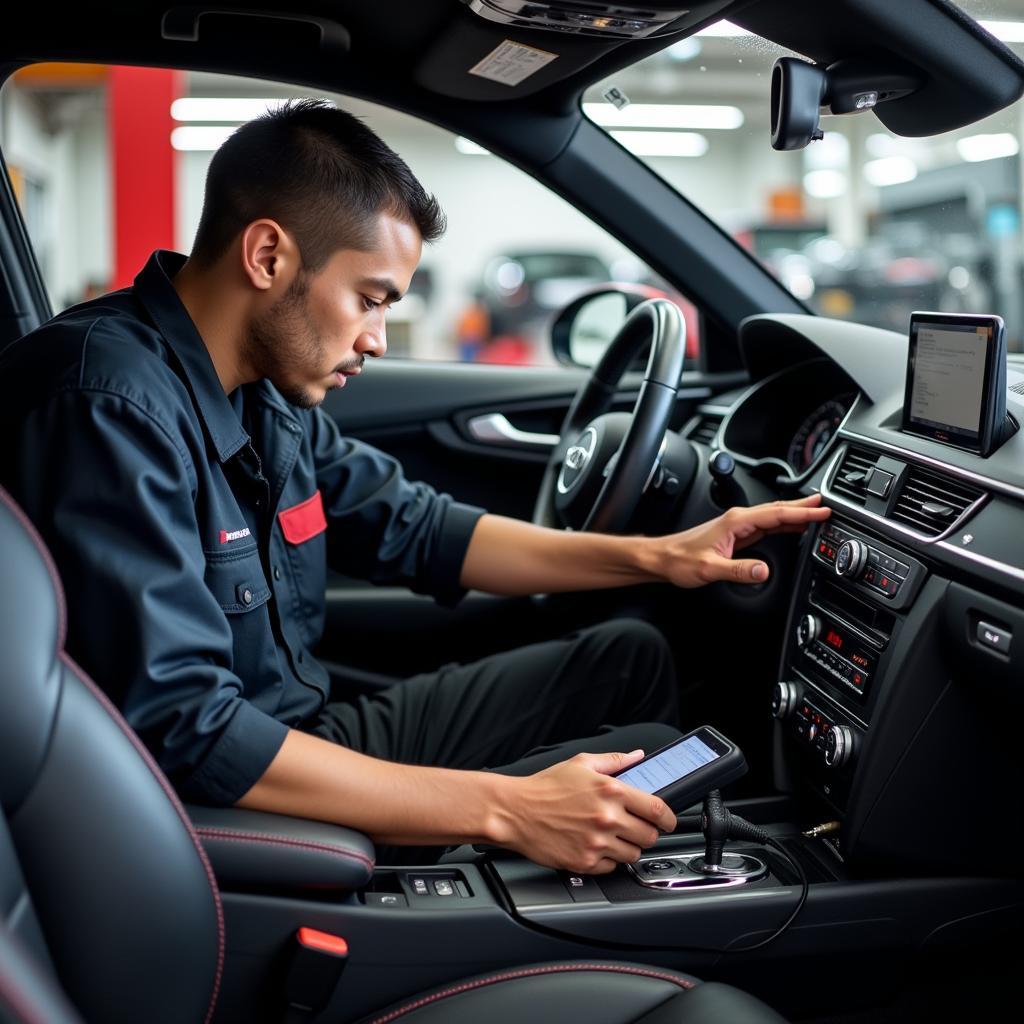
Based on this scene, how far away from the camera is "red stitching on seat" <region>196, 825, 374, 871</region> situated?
3.48 feet

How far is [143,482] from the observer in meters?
1.09

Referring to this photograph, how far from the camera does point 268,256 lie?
128 centimetres

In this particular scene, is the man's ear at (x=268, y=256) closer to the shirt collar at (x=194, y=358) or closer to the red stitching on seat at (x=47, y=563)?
the shirt collar at (x=194, y=358)

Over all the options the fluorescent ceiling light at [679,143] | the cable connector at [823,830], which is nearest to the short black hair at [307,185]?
the cable connector at [823,830]

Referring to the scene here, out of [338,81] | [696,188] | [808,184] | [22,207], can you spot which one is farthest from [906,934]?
[808,184]

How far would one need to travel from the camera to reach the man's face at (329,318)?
1301mm

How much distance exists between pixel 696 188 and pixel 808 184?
Answer: 6.68 ft

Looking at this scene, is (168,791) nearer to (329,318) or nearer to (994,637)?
(329,318)

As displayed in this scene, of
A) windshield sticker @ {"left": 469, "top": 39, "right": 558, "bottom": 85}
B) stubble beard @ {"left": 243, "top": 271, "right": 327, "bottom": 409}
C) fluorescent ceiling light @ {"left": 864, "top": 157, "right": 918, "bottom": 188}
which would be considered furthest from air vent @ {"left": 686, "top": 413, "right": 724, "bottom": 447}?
fluorescent ceiling light @ {"left": 864, "top": 157, "right": 918, "bottom": 188}

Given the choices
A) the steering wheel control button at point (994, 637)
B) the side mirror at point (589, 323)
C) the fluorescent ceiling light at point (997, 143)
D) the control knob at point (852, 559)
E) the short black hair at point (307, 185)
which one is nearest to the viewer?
the steering wheel control button at point (994, 637)

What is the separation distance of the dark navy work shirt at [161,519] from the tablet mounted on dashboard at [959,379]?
0.76 metres

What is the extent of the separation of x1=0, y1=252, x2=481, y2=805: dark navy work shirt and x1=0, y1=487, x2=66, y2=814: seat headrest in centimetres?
18

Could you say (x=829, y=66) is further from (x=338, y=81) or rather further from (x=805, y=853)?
(x=805, y=853)

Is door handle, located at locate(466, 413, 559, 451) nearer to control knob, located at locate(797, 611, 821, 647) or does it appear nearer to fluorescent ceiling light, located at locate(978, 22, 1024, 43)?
control knob, located at locate(797, 611, 821, 647)
